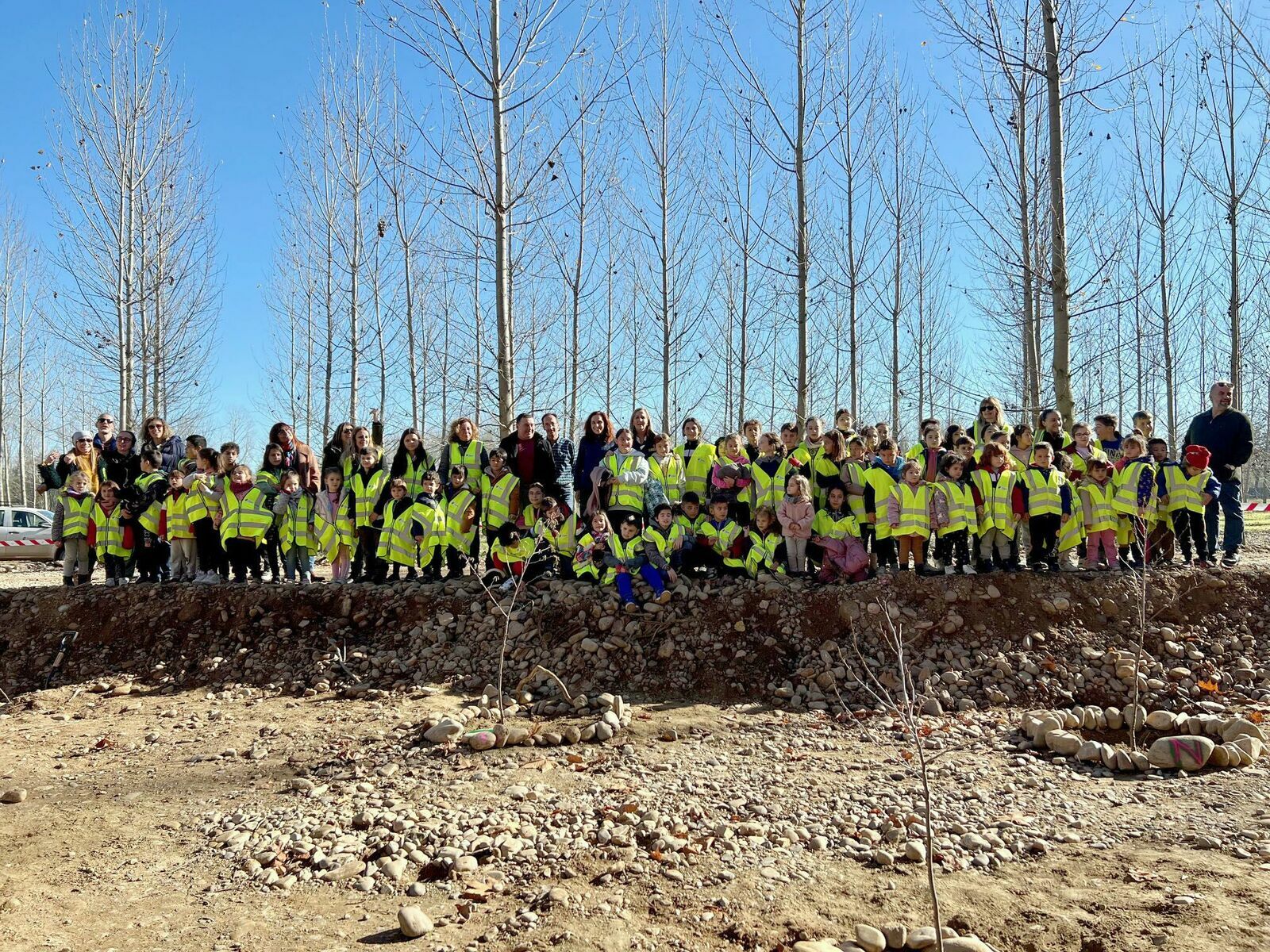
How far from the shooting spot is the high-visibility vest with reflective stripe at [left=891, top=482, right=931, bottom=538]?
24.9 feet

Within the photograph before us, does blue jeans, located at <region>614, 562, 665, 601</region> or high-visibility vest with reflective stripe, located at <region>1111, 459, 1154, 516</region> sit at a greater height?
high-visibility vest with reflective stripe, located at <region>1111, 459, 1154, 516</region>

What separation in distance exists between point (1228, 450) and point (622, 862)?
299 inches

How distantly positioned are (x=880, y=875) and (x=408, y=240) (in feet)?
53.0

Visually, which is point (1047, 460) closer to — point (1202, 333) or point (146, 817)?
point (146, 817)

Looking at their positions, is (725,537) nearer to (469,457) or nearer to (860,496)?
(860,496)

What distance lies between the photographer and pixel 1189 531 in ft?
26.9

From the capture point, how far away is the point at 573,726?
606cm

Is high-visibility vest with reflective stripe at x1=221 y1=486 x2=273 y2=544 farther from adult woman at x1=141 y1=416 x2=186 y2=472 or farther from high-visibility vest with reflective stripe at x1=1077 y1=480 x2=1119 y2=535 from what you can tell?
high-visibility vest with reflective stripe at x1=1077 y1=480 x2=1119 y2=535

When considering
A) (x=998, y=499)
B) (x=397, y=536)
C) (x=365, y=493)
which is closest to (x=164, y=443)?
(x=365, y=493)

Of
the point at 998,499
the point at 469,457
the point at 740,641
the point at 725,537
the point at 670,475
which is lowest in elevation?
the point at 740,641

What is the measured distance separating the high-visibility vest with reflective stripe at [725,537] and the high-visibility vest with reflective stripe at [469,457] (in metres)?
2.48

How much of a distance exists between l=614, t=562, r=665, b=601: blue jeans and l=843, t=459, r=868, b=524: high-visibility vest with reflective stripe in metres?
2.03

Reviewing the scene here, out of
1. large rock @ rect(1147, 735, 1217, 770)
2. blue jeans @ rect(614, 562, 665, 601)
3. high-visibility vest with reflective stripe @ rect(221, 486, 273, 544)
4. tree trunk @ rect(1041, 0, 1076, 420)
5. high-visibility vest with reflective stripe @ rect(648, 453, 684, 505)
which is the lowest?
large rock @ rect(1147, 735, 1217, 770)

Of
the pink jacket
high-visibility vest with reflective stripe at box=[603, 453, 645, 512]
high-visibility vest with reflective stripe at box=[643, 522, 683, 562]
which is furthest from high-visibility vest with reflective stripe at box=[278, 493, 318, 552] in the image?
the pink jacket
